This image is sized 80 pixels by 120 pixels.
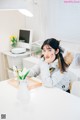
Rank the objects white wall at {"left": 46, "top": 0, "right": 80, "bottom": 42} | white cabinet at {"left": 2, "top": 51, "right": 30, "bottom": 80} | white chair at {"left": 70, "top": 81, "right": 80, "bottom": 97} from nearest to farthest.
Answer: white chair at {"left": 70, "top": 81, "right": 80, "bottom": 97} < white wall at {"left": 46, "top": 0, "right": 80, "bottom": 42} < white cabinet at {"left": 2, "top": 51, "right": 30, "bottom": 80}

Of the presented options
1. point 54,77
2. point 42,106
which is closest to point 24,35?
point 54,77

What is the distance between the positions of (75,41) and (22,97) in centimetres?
158

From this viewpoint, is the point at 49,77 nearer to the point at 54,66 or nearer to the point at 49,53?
the point at 54,66

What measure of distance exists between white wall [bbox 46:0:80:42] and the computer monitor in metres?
0.30

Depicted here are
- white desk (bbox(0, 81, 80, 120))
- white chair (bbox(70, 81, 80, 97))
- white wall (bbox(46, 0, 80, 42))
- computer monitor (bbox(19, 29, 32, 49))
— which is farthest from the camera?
computer monitor (bbox(19, 29, 32, 49))

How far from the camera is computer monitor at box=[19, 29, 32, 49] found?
3361 millimetres

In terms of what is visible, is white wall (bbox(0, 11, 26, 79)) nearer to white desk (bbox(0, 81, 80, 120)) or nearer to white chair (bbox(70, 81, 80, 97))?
white desk (bbox(0, 81, 80, 120))

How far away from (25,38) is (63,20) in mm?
748

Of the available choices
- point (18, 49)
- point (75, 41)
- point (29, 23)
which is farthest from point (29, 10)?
point (75, 41)

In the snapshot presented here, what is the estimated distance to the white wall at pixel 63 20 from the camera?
287cm

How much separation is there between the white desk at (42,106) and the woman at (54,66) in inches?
4.7

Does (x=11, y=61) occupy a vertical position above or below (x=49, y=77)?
below

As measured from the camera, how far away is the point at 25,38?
344 cm

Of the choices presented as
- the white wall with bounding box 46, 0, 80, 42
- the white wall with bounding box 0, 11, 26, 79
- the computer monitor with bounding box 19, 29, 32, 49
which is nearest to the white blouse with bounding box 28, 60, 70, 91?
the white wall with bounding box 46, 0, 80, 42
